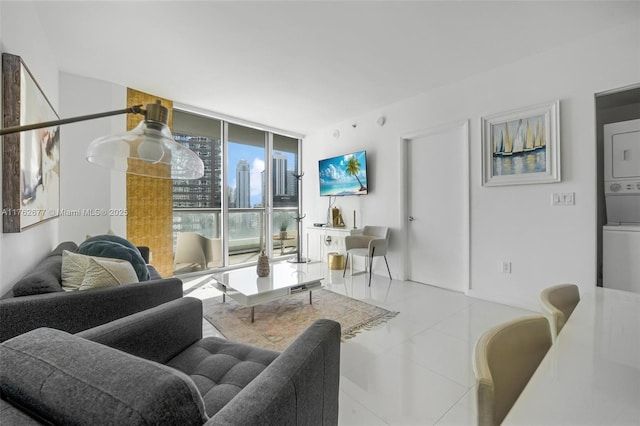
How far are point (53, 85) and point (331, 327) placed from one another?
11.6 feet

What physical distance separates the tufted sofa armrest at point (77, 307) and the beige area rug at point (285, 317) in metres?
0.83

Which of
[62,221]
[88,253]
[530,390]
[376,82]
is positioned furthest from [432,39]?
[62,221]

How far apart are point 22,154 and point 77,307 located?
996 millimetres

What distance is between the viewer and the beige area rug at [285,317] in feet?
7.06

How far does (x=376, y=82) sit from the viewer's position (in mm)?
3215

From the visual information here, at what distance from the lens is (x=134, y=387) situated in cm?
49

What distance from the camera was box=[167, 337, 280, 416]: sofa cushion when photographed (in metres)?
0.99

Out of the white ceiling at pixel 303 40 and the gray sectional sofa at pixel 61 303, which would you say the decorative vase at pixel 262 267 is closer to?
the gray sectional sofa at pixel 61 303

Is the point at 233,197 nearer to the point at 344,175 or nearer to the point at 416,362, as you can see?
the point at 344,175

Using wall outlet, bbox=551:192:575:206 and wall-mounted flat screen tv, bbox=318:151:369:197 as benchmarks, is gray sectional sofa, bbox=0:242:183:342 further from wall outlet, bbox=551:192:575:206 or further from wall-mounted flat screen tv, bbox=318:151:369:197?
wall outlet, bbox=551:192:575:206

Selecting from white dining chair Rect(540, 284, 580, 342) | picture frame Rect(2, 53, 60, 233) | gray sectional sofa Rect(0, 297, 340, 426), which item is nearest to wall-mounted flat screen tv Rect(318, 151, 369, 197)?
white dining chair Rect(540, 284, 580, 342)

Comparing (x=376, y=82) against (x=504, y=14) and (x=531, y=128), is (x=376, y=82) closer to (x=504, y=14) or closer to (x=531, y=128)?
(x=504, y=14)

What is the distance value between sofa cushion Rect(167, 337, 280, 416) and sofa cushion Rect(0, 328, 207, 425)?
51 cm

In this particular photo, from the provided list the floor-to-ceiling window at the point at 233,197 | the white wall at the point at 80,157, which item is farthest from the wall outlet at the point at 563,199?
the white wall at the point at 80,157
